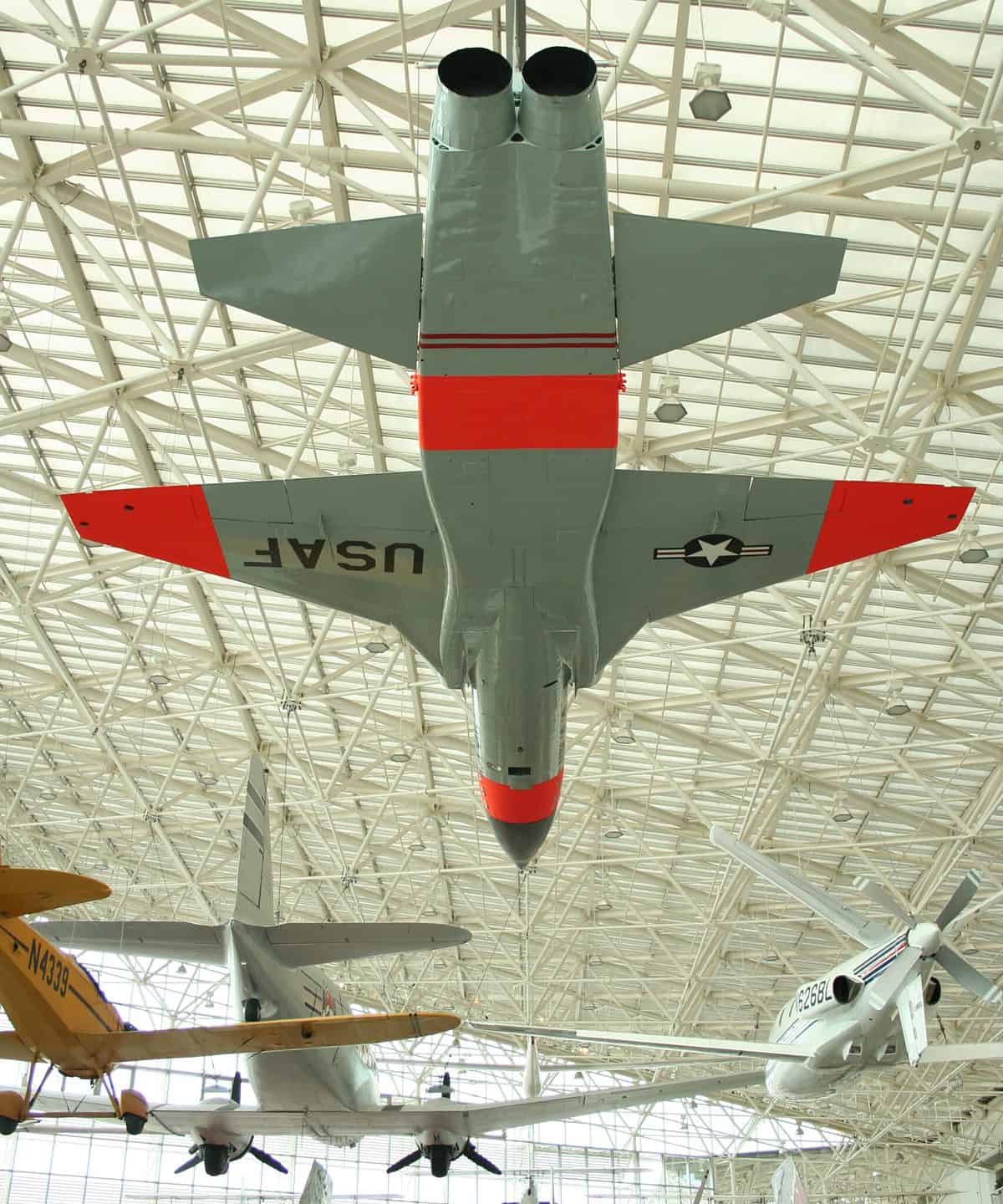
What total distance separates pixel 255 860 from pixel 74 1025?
4.12 metres

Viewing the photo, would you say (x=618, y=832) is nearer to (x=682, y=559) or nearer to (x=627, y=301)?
(x=682, y=559)

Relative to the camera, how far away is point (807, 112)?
1166 cm

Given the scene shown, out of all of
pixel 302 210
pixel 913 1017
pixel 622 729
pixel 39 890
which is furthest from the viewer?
pixel 622 729

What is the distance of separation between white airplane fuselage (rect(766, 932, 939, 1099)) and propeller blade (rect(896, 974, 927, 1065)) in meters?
0.27

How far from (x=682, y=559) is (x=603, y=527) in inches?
24.4

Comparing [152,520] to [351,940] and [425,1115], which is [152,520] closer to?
[351,940]

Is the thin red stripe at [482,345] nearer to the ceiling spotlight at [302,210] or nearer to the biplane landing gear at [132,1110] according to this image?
the ceiling spotlight at [302,210]

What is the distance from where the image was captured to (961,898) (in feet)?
45.9

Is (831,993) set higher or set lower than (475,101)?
Result: lower

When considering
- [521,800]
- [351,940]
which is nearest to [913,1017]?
[351,940]

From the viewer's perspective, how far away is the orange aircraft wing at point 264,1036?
29.7ft

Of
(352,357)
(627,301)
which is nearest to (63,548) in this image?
(352,357)

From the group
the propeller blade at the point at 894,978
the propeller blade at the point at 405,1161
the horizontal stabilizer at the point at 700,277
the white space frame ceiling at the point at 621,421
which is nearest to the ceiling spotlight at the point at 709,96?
the white space frame ceiling at the point at 621,421

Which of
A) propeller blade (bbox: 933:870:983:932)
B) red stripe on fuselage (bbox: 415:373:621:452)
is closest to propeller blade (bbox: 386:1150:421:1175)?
propeller blade (bbox: 933:870:983:932)
